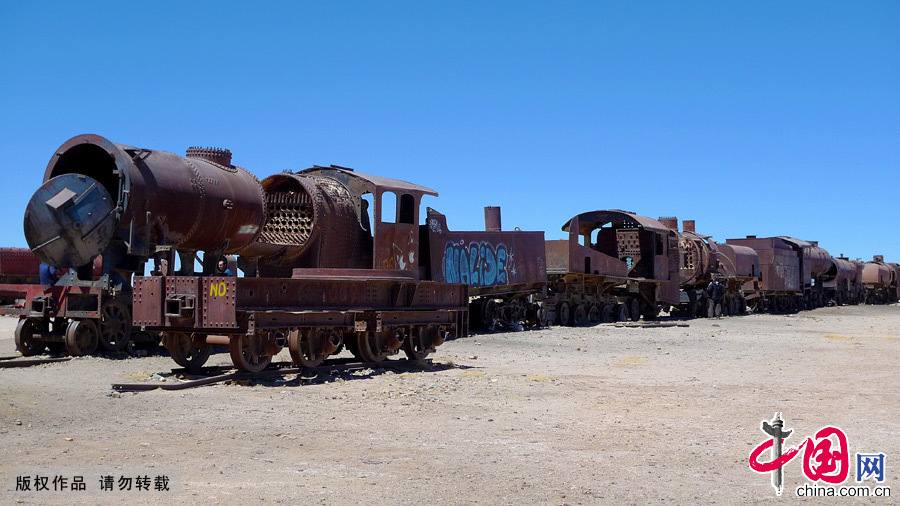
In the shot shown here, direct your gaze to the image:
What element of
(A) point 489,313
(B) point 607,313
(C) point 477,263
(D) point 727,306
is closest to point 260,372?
(C) point 477,263

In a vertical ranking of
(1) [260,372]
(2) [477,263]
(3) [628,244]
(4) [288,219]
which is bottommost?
(1) [260,372]

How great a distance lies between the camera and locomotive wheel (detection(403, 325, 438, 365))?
14.2 meters

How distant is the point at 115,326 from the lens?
14.5 meters

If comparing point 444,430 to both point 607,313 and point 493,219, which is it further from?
point 607,313

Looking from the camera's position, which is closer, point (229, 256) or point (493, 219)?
point (229, 256)

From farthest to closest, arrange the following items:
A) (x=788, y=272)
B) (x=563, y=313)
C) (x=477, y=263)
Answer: (x=788, y=272)
(x=563, y=313)
(x=477, y=263)

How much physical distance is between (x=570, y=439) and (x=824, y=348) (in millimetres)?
12990

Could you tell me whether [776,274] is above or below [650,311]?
above

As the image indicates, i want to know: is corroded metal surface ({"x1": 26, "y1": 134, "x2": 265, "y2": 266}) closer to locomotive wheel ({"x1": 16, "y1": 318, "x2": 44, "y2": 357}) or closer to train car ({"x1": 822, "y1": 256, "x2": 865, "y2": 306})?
locomotive wheel ({"x1": 16, "y1": 318, "x2": 44, "y2": 357})

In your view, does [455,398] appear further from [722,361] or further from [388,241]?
[722,361]

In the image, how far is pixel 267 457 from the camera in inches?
282

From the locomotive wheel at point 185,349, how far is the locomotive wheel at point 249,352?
764mm

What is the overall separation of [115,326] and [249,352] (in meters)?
3.87

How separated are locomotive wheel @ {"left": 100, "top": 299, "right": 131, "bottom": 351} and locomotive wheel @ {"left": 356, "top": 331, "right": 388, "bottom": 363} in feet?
12.6
